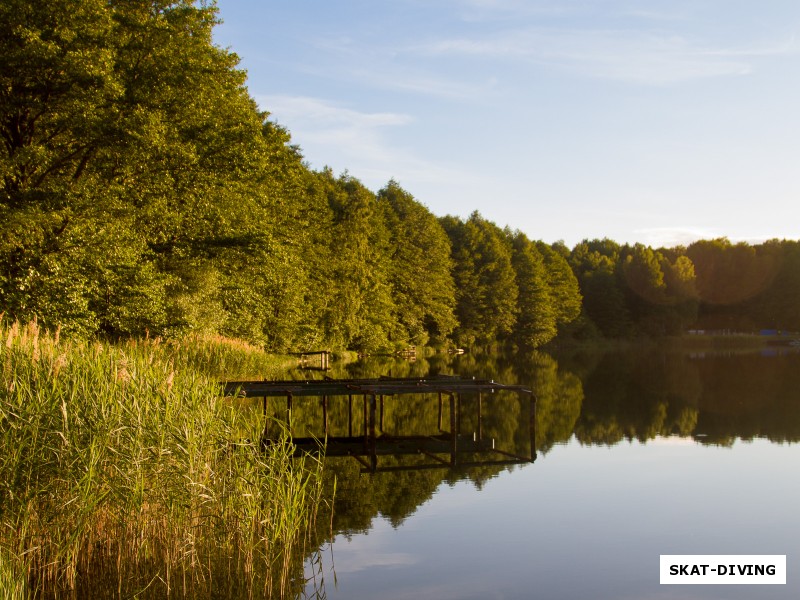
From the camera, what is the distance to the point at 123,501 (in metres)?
9.95

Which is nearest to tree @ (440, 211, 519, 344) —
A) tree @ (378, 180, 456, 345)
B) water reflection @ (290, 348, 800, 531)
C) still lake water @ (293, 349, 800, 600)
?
tree @ (378, 180, 456, 345)

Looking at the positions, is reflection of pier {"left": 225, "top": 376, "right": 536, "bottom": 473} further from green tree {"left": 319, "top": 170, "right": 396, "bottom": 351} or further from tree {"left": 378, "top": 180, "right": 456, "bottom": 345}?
tree {"left": 378, "top": 180, "right": 456, "bottom": 345}

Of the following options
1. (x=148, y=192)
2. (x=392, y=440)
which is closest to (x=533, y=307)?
(x=148, y=192)

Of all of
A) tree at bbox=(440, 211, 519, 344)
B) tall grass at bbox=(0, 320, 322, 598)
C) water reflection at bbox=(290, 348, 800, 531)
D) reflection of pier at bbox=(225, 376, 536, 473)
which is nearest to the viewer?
tall grass at bbox=(0, 320, 322, 598)

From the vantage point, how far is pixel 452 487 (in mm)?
19734

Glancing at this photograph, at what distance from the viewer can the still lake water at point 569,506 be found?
A: 13.1m

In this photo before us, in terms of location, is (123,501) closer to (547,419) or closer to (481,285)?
(547,419)

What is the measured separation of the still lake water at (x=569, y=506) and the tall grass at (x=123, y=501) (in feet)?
5.69

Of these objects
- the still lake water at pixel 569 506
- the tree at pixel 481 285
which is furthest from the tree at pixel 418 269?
the still lake water at pixel 569 506

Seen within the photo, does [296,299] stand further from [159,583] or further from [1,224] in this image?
[159,583]

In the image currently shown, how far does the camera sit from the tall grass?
31.1ft

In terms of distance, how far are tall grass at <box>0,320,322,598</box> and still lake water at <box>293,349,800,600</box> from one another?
1735 mm

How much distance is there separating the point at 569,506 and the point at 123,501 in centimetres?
1177

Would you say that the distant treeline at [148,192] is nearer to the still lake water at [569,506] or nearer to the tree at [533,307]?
the still lake water at [569,506]
